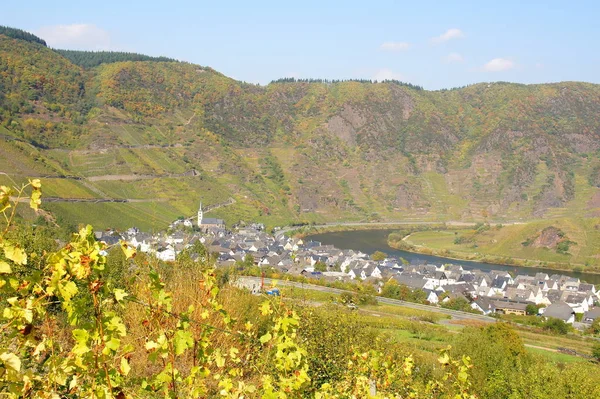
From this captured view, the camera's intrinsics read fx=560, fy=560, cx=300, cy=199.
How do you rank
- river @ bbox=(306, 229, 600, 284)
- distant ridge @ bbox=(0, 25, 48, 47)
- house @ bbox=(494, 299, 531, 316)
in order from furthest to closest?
distant ridge @ bbox=(0, 25, 48, 47) < river @ bbox=(306, 229, 600, 284) < house @ bbox=(494, 299, 531, 316)

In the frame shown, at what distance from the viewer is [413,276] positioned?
200 feet

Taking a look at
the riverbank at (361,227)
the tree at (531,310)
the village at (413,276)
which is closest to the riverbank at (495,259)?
the village at (413,276)

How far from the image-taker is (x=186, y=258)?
1501 centimetres

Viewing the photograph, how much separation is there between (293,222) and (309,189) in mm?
24088

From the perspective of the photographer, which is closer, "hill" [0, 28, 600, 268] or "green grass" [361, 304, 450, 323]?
"green grass" [361, 304, 450, 323]

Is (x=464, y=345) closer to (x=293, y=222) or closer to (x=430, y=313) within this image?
(x=430, y=313)

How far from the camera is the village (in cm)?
5266

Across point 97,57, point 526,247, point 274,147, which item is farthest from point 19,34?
point 526,247

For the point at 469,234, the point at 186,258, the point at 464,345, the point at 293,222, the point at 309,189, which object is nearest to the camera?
the point at 186,258

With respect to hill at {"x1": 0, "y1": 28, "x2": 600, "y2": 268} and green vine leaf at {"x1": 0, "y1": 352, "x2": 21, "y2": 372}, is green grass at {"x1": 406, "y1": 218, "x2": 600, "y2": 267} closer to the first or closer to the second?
hill at {"x1": 0, "y1": 28, "x2": 600, "y2": 268}

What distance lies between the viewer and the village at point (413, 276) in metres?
52.7

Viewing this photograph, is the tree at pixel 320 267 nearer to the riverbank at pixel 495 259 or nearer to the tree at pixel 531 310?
the tree at pixel 531 310

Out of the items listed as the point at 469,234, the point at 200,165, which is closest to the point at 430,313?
the point at 469,234

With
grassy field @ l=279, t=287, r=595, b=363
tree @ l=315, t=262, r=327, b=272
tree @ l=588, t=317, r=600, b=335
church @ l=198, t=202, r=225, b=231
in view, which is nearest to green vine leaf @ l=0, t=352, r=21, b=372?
grassy field @ l=279, t=287, r=595, b=363
